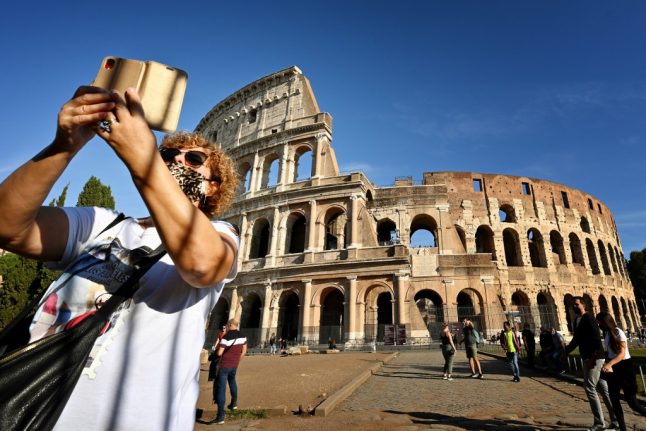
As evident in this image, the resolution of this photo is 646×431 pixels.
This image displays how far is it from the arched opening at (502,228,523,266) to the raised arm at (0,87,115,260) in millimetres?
30994

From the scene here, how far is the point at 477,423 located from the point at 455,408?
882 mm

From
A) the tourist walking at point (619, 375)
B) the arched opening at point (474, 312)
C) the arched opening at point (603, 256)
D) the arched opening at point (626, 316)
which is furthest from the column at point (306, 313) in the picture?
the arched opening at point (626, 316)

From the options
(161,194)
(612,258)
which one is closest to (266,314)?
(161,194)

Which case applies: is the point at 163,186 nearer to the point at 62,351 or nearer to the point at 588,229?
the point at 62,351

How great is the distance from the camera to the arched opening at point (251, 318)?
20594mm

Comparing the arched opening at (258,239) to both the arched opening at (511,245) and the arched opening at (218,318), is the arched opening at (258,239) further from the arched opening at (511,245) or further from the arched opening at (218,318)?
the arched opening at (511,245)

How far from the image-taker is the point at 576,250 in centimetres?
2977

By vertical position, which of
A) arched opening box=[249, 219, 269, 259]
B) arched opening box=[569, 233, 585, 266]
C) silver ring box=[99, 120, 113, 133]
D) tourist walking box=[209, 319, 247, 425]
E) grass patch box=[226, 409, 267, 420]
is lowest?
grass patch box=[226, 409, 267, 420]

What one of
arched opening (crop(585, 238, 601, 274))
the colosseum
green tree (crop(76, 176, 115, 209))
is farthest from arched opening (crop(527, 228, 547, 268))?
green tree (crop(76, 176, 115, 209))

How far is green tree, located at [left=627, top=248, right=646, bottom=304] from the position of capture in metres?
39.5

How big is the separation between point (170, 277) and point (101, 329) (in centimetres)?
22

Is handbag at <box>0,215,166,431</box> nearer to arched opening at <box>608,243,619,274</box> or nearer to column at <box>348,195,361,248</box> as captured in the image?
column at <box>348,195,361,248</box>

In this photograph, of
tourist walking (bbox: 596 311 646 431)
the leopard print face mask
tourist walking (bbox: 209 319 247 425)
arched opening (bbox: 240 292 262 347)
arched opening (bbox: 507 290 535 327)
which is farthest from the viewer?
arched opening (bbox: 507 290 535 327)

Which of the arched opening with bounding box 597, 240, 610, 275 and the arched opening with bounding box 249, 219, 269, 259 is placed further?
the arched opening with bounding box 597, 240, 610, 275
